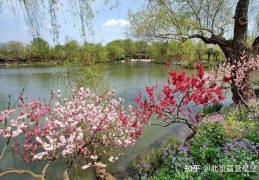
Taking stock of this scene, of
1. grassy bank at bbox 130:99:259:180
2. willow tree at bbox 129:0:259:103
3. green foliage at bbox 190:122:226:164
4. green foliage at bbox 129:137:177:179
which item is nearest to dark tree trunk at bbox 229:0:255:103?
willow tree at bbox 129:0:259:103

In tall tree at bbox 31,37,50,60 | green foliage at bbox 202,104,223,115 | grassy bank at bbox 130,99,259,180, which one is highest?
tall tree at bbox 31,37,50,60

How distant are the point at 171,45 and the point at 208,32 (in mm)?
1925

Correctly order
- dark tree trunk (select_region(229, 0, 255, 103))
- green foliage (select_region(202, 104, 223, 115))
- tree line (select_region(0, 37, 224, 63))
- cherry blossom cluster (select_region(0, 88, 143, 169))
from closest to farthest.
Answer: tree line (select_region(0, 37, 224, 63)) → cherry blossom cluster (select_region(0, 88, 143, 169)) → dark tree trunk (select_region(229, 0, 255, 103)) → green foliage (select_region(202, 104, 223, 115))

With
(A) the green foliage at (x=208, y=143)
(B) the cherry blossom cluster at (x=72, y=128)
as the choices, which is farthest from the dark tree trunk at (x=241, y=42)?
(B) the cherry blossom cluster at (x=72, y=128)

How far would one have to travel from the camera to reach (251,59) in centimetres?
801

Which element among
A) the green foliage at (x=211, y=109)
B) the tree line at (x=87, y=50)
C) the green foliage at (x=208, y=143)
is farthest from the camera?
the green foliage at (x=211, y=109)

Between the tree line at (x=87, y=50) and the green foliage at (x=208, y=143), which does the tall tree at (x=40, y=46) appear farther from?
the green foliage at (x=208, y=143)

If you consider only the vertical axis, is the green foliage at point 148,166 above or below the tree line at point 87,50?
below

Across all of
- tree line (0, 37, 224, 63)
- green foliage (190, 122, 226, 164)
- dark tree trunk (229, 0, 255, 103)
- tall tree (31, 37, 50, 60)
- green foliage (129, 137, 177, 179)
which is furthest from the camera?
dark tree trunk (229, 0, 255, 103)

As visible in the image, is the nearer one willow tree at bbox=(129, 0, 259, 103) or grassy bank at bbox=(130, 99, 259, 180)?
grassy bank at bbox=(130, 99, 259, 180)

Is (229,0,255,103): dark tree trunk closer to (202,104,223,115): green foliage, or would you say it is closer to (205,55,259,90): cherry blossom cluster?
(205,55,259,90): cherry blossom cluster

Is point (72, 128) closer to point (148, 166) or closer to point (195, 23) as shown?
A: point (148, 166)

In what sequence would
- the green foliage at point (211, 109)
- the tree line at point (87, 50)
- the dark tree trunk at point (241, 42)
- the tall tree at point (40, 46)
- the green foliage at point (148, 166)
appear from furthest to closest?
the green foliage at point (211, 109), the dark tree trunk at point (241, 42), the green foliage at point (148, 166), the tree line at point (87, 50), the tall tree at point (40, 46)

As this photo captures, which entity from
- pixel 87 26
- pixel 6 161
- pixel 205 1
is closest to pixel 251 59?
A: pixel 205 1
